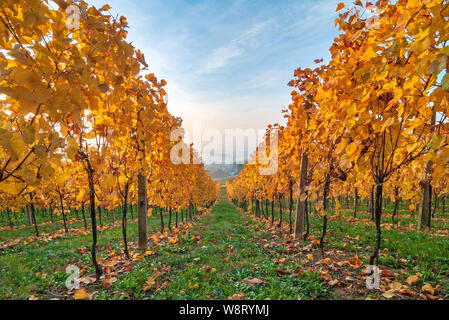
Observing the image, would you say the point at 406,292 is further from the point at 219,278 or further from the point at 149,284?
the point at 149,284

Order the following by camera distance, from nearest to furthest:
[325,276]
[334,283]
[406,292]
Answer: [406,292]
[334,283]
[325,276]

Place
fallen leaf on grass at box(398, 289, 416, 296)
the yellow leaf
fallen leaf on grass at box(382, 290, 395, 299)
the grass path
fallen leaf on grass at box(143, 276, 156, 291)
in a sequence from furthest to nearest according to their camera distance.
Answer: fallen leaf on grass at box(143, 276, 156, 291) → the grass path → fallen leaf on grass at box(398, 289, 416, 296) → fallen leaf on grass at box(382, 290, 395, 299) → the yellow leaf

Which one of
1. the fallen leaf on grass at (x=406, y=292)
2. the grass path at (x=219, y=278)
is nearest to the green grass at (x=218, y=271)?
the grass path at (x=219, y=278)

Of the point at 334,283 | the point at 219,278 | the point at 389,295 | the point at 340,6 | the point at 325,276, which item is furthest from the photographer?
the point at 219,278

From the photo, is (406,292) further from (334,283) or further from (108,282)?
(108,282)

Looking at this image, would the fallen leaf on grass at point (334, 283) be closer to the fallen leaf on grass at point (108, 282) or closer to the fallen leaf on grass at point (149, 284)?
the fallen leaf on grass at point (149, 284)

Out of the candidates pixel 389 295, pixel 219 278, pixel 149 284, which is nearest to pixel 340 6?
pixel 389 295

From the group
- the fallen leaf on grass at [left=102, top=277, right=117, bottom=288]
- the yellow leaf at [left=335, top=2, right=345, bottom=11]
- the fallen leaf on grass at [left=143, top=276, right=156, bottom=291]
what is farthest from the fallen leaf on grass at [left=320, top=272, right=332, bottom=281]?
the yellow leaf at [left=335, top=2, right=345, bottom=11]

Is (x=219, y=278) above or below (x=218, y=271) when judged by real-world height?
above

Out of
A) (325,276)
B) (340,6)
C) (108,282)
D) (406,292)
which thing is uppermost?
(340,6)

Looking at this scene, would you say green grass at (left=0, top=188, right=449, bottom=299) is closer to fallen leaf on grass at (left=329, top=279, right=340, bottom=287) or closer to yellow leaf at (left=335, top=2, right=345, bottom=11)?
fallen leaf on grass at (left=329, top=279, right=340, bottom=287)

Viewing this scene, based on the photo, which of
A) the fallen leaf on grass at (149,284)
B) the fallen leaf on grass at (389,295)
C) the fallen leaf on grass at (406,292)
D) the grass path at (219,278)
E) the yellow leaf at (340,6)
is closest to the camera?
the yellow leaf at (340,6)

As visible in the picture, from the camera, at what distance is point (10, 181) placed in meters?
1.30

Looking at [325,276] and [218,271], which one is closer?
[325,276]
